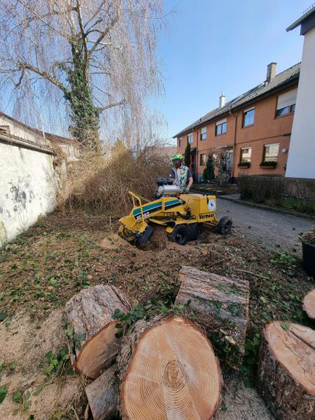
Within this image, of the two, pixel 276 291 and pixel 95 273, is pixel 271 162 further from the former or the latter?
pixel 95 273

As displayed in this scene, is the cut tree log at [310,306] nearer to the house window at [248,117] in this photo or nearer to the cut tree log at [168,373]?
the cut tree log at [168,373]

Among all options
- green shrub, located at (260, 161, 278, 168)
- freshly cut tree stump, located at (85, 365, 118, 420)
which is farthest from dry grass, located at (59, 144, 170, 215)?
green shrub, located at (260, 161, 278, 168)

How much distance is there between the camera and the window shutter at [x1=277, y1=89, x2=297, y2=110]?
9820 millimetres

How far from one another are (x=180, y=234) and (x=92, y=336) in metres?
2.71

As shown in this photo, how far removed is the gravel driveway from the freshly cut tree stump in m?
3.56

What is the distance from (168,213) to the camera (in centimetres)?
385

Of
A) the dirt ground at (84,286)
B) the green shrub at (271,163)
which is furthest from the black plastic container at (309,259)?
the green shrub at (271,163)

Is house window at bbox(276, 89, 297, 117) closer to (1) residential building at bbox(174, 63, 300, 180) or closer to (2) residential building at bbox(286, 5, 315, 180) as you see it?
(1) residential building at bbox(174, 63, 300, 180)

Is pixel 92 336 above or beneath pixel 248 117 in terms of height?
beneath

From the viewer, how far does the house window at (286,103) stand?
32.4 feet

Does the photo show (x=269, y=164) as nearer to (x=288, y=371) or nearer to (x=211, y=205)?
(x=211, y=205)

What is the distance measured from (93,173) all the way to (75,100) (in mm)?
3157

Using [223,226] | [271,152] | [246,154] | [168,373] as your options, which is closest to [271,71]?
[246,154]

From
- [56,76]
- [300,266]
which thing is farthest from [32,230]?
[56,76]
